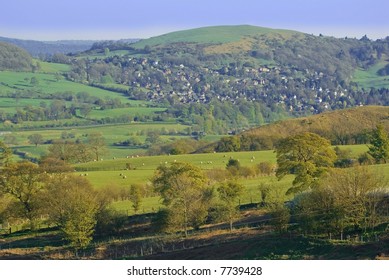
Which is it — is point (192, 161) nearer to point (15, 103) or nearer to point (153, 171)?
point (153, 171)

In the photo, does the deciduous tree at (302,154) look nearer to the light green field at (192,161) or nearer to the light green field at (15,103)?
the light green field at (192,161)

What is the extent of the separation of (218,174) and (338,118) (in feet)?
121

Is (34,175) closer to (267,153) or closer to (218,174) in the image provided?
(218,174)

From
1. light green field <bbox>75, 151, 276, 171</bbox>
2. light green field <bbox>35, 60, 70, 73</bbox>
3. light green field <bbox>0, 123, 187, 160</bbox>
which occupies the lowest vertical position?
light green field <bbox>0, 123, 187, 160</bbox>

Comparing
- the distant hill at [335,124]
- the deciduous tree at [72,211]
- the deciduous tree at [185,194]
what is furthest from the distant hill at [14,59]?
the deciduous tree at [185,194]

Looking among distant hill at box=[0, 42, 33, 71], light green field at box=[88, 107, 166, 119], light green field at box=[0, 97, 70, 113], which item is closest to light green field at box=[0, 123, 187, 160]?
light green field at box=[88, 107, 166, 119]

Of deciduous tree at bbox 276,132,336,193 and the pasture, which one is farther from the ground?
deciduous tree at bbox 276,132,336,193

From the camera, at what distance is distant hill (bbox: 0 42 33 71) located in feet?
585

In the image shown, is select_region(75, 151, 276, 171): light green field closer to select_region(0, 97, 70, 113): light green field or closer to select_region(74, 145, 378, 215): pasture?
select_region(74, 145, 378, 215): pasture

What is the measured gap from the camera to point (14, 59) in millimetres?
181125

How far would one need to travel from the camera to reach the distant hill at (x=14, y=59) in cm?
17838

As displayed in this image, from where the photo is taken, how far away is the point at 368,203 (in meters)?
22.7

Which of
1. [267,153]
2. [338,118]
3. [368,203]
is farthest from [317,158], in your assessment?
[338,118]

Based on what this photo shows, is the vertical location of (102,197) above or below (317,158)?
below
